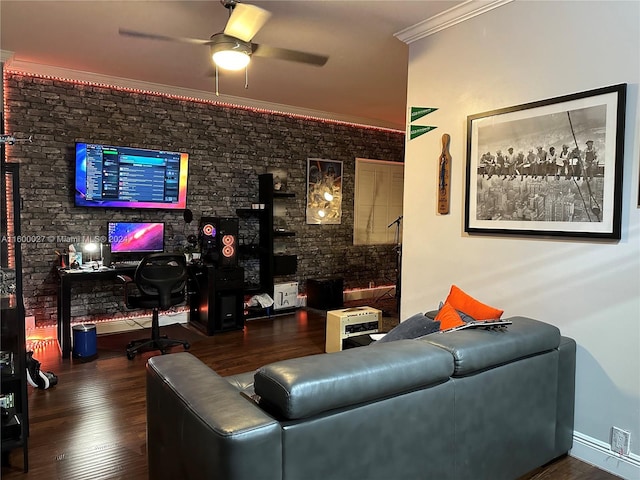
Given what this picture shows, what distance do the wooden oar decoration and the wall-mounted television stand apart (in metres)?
3.22

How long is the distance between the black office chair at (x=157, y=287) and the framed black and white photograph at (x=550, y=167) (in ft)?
8.85

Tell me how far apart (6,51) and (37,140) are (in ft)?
2.80

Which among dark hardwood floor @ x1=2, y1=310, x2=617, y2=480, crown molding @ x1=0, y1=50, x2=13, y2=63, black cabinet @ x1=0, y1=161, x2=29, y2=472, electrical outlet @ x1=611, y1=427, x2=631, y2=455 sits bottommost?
dark hardwood floor @ x1=2, y1=310, x2=617, y2=480

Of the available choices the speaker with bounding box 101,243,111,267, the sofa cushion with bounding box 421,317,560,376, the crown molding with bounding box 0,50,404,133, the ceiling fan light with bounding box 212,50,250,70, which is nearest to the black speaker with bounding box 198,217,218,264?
the speaker with bounding box 101,243,111,267

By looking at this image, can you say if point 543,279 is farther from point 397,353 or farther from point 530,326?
point 397,353

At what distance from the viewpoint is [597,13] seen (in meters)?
2.35

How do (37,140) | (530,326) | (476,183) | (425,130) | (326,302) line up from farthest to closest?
(326,302)
(37,140)
(425,130)
(476,183)
(530,326)

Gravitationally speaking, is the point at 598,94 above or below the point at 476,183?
above

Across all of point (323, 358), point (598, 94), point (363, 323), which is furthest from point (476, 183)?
point (323, 358)

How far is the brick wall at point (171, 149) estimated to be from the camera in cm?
451

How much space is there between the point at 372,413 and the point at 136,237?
4.16 metres

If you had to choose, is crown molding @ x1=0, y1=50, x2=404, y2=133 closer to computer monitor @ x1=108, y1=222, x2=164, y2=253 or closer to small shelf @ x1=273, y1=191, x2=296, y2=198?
small shelf @ x1=273, y1=191, x2=296, y2=198

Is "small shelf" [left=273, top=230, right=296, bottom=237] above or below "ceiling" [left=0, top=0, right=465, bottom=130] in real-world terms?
below

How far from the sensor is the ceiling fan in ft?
8.82
